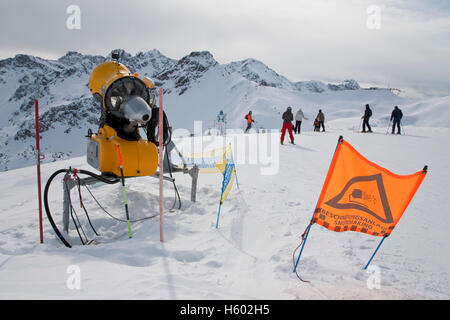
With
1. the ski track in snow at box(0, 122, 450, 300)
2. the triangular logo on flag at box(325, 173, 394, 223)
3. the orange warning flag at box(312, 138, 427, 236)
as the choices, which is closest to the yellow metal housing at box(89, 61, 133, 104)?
the ski track in snow at box(0, 122, 450, 300)

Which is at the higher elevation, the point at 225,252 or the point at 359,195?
the point at 359,195

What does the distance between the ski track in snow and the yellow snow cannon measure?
3.52 feet

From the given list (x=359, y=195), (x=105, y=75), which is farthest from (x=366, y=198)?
(x=105, y=75)

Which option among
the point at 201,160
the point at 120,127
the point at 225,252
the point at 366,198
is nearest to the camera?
the point at 366,198

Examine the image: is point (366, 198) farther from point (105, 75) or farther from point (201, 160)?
point (201, 160)

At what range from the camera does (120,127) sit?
4812 millimetres

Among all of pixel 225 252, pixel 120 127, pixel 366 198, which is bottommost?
pixel 225 252

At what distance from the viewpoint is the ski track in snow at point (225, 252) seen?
2.88m

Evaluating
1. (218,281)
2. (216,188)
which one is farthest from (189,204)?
(218,281)

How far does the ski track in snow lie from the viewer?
2.88 meters

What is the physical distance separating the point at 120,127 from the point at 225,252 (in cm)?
271

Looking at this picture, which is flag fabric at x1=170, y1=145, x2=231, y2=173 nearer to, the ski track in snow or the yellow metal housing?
the ski track in snow

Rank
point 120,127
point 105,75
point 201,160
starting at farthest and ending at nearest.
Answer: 1. point 201,160
2. point 105,75
3. point 120,127

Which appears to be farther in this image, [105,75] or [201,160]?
[201,160]
